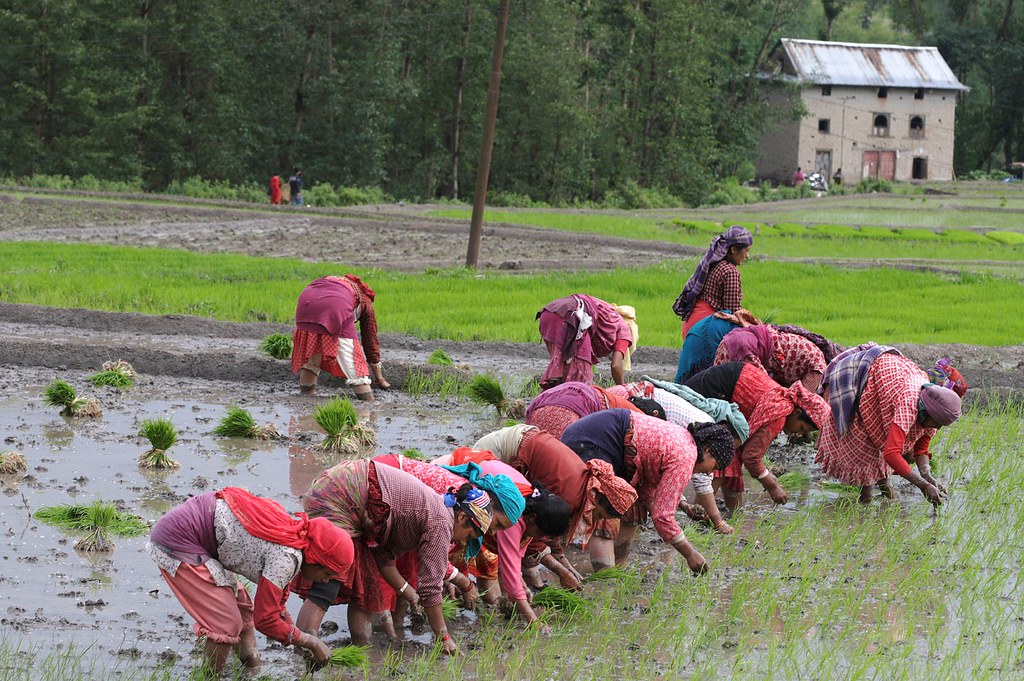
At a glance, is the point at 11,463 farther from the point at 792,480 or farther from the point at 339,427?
the point at 792,480

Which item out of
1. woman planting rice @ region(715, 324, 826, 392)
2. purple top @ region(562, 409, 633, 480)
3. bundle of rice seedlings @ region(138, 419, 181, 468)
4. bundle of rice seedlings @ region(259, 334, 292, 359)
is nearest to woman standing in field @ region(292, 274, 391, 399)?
bundle of rice seedlings @ region(259, 334, 292, 359)

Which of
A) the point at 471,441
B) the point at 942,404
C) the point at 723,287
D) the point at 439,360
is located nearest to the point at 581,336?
the point at 471,441

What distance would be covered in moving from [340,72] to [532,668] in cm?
3954

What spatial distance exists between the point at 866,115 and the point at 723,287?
159ft

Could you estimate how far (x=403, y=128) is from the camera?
152ft

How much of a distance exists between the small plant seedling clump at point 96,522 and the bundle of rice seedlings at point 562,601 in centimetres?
222

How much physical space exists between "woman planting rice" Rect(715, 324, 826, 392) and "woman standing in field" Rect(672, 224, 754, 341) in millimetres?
676

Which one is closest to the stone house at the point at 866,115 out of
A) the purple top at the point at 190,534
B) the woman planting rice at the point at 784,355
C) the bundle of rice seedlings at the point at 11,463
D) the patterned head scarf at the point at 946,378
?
Result: the woman planting rice at the point at 784,355

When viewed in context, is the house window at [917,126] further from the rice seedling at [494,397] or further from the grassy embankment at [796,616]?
the grassy embankment at [796,616]

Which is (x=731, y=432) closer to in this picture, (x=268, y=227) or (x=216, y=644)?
(x=216, y=644)

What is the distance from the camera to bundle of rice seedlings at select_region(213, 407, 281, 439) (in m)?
8.98

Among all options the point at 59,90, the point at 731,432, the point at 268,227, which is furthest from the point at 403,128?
the point at 731,432

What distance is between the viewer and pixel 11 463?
7668mm

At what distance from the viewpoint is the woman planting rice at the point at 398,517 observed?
5.54 metres
